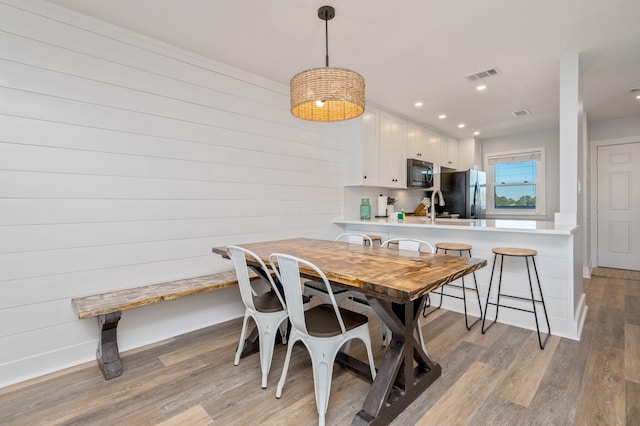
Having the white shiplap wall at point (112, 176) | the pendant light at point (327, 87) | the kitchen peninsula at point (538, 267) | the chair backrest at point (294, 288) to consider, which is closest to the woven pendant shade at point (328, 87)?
the pendant light at point (327, 87)

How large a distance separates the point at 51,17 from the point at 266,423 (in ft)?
9.97

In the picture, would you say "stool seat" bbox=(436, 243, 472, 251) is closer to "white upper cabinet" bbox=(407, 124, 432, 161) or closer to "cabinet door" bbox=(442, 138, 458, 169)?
"white upper cabinet" bbox=(407, 124, 432, 161)

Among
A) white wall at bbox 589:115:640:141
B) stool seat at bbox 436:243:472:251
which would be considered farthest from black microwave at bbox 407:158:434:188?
white wall at bbox 589:115:640:141

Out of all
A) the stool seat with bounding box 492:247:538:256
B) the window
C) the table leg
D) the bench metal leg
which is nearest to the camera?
the table leg

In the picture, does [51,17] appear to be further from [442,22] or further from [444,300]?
[444,300]

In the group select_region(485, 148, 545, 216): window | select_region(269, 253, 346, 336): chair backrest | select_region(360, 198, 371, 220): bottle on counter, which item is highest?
select_region(485, 148, 545, 216): window

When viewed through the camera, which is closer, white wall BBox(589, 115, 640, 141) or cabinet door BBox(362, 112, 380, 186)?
cabinet door BBox(362, 112, 380, 186)

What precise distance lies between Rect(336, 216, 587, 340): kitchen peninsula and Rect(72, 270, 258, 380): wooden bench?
2.46 metres

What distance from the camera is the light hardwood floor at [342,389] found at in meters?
1.73

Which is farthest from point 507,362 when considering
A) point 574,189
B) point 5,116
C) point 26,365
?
point 5,116

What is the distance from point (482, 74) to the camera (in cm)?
333

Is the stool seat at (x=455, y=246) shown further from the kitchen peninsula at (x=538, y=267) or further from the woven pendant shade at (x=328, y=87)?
the woven pendant shade at (x=328, y=87)

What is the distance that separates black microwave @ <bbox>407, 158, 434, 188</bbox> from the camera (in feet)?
16.5

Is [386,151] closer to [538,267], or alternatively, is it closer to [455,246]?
[455,246]
